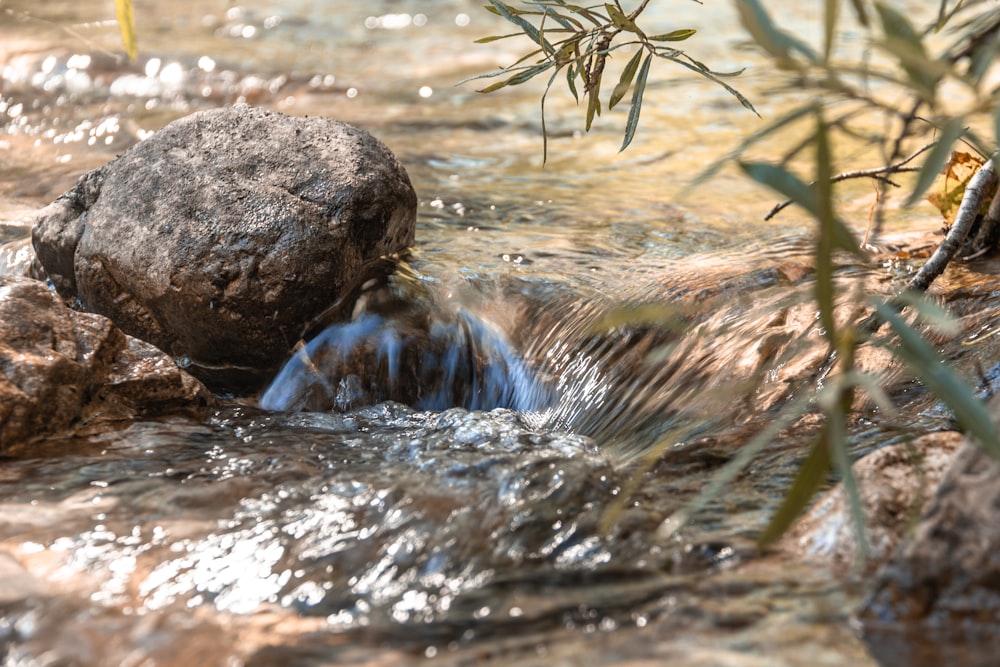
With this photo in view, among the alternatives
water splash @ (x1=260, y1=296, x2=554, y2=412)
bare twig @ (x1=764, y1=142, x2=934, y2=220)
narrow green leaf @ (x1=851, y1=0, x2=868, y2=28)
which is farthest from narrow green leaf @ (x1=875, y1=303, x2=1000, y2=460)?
water splash @ (x1=260, y1=296, x2=554, y2=412)

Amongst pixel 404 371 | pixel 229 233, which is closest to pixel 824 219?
pixel 404 371

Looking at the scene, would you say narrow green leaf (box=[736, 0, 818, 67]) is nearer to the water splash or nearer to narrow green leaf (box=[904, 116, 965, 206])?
narrow green leaf (box=[904, 116, 965, 206])

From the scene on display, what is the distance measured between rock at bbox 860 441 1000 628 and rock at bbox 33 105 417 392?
7.67ft

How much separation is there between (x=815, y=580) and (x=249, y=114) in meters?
2.83

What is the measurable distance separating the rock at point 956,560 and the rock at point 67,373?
89.5 inches

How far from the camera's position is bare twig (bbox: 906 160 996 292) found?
2.56 metres

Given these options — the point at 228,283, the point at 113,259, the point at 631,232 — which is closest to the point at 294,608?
the point at 228,283

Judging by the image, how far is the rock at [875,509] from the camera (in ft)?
6.64

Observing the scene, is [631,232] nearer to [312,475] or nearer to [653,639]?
[312,475]

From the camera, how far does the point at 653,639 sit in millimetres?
1787

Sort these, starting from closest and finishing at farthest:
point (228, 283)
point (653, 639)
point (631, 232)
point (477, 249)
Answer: point (653, 639) → point (228, 283) → point (477, 249) → point (631, 232)

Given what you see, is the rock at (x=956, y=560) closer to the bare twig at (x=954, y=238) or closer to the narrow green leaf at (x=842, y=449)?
the narrow green leaf at (x=842, y=449)

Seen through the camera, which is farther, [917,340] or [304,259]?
[304,259]

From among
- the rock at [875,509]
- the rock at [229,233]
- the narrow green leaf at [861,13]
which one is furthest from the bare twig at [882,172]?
the rock at [229,233]
